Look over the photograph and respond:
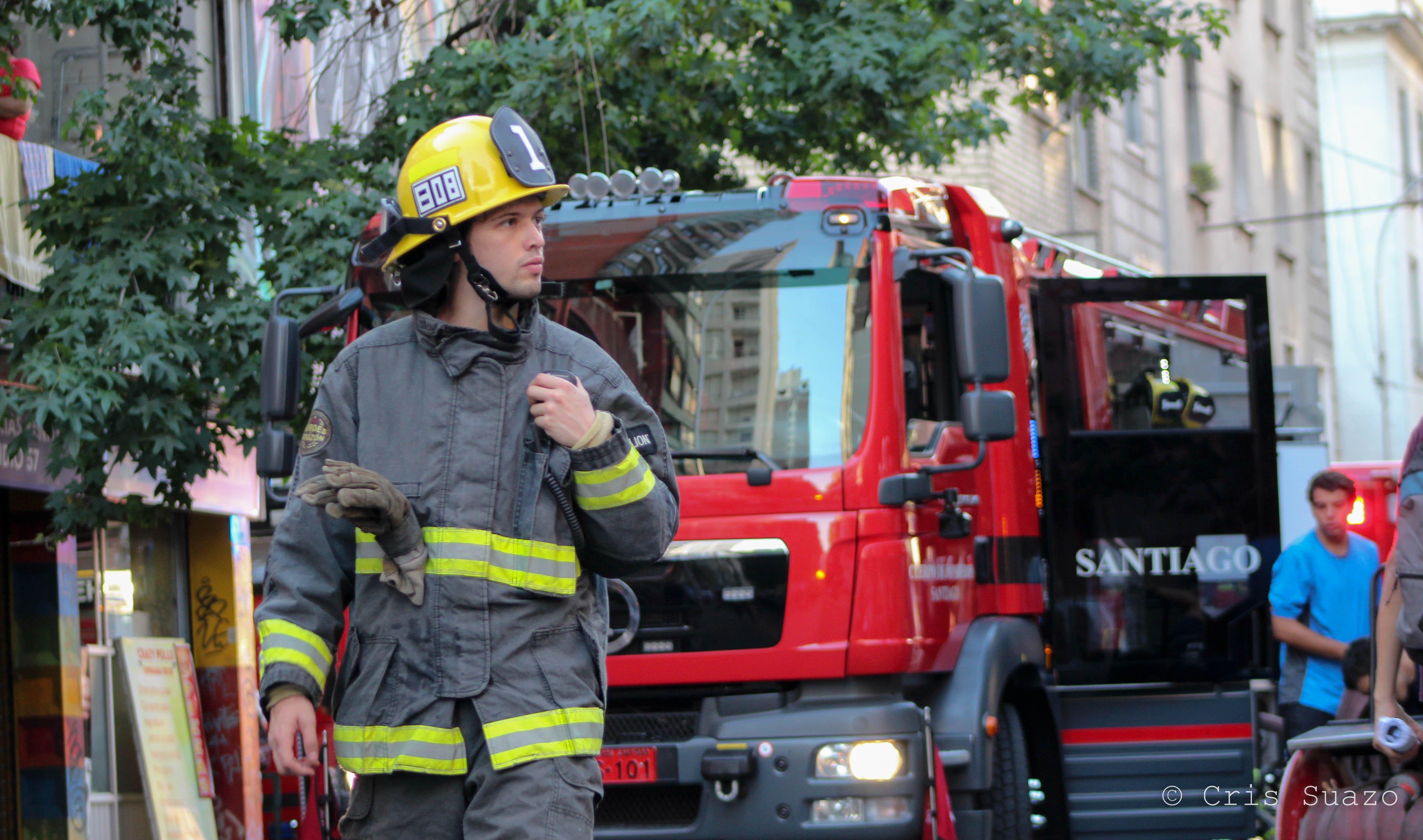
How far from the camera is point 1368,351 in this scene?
36844 millimetres

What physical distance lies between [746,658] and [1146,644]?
7.55 ft

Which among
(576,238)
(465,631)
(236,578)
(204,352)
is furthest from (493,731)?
(236,578)

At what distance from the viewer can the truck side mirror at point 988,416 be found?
6449mm

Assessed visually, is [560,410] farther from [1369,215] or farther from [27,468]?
[1369,215]

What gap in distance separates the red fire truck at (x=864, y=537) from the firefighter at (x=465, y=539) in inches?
82.4

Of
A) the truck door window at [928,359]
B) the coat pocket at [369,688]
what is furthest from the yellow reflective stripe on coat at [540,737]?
the truck door window at [928,359]

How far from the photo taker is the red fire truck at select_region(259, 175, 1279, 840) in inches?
254

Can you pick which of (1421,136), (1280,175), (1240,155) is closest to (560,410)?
(1240,155)

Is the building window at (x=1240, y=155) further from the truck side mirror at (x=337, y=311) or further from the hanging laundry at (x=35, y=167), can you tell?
the truck side mirror at (x=337, y=311)

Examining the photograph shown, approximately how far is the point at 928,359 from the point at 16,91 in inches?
155

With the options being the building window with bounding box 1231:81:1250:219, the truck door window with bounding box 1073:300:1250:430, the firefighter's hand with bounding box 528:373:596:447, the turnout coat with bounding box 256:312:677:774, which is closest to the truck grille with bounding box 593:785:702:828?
the truck door window with bounding box 1073:300:1250:430

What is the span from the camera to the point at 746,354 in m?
6.73

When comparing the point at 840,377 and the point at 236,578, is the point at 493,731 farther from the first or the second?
the point at 236,578

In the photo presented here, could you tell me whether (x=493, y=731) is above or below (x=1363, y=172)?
below
